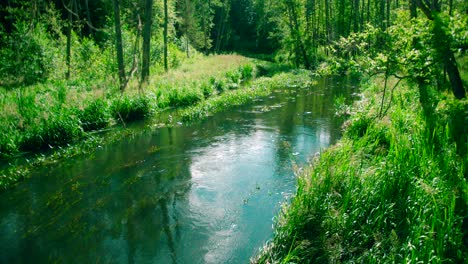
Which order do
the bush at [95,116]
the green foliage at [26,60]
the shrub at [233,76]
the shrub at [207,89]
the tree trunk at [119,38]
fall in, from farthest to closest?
the shrub at [233,76] < the shrub at [207,89] < the green foliage at [26,60] < the tree trunk at [119,38] < the bush at [95,116]

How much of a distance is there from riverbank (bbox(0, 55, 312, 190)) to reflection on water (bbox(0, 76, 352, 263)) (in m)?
0.98

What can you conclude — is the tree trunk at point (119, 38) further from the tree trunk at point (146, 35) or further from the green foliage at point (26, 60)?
the green foliage at point (26, 60)

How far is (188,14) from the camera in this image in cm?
4462

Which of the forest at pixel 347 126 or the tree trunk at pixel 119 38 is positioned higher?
the tree trunk at pixel 119 38

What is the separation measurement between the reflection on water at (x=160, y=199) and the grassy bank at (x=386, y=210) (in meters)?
1.09

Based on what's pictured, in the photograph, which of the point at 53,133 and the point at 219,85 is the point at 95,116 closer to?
the point at 53,133

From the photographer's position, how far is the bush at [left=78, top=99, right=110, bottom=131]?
12.6m

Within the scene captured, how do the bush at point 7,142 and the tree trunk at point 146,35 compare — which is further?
the tree trunk at point 146,35

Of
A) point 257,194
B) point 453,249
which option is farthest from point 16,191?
point 453,249

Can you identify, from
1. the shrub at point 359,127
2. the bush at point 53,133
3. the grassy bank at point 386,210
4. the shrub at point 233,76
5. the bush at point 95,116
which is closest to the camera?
the grassy bank at point 386,210

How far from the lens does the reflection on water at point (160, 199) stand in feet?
19.6

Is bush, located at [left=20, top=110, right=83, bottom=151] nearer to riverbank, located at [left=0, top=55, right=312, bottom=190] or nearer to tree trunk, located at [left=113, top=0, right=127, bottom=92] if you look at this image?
riverbank, located at [left=0, top=55, right=312, bottom=190]

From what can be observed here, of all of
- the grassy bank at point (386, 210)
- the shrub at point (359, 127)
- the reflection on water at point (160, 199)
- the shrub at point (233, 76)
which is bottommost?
the reflection on water at point (160, 199)

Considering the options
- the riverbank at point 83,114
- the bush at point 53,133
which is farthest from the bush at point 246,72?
the bush at point 53,133
